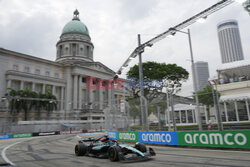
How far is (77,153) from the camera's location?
32.3 feet

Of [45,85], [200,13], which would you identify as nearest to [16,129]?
[45,85]

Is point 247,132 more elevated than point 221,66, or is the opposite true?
point 221,66

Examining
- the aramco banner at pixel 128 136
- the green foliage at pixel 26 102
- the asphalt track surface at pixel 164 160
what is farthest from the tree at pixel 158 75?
the asphalt track surface at pixel 164 160

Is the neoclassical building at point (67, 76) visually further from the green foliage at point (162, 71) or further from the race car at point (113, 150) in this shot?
the race car at point (113, 150)

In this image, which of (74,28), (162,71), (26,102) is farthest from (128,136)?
(74,28)

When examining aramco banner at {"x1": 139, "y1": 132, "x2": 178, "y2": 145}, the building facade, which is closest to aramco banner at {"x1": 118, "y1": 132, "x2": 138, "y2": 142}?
aramco banner at {"x1": 139, "y1": 132, "x2": 178, "y2": 145}

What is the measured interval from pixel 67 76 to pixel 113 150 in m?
55.0

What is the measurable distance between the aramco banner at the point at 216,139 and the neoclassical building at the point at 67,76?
98.0ft

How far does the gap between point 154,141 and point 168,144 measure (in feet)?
4.20

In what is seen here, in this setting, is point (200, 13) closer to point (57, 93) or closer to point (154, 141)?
point (154, 141)

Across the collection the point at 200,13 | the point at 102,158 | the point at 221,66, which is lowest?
the point at 102,158

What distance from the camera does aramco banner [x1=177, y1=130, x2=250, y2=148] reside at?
9063 millimetres

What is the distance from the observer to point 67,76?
59.7m

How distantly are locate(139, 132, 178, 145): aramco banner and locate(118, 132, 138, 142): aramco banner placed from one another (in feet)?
2.87
